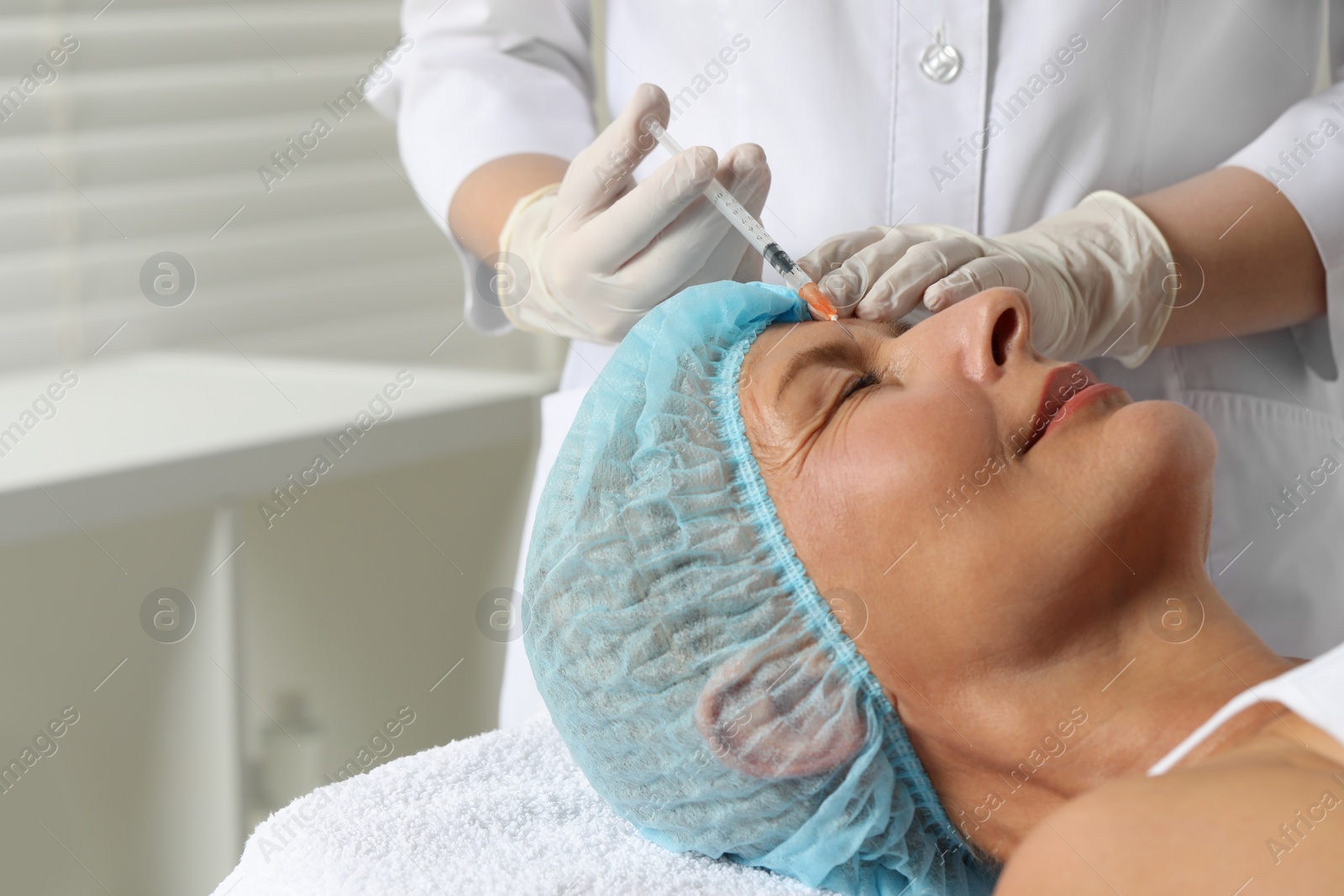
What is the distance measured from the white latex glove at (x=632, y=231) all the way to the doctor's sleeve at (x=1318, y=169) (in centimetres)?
62

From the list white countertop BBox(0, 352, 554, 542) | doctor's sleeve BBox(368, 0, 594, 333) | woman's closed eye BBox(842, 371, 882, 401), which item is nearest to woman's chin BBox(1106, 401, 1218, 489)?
woman's closed eye BBox(842, 371, 882, 401)

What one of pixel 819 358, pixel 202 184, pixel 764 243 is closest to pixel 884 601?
pixel 819 358

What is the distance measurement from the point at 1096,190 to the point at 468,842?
3.43 feet

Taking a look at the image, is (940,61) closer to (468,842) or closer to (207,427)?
(468,842)

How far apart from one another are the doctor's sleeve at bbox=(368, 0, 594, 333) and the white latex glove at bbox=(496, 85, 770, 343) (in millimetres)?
253

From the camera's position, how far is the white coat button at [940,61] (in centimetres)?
132

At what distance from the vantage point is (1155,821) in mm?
729

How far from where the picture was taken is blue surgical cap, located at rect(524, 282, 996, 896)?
0.99 m

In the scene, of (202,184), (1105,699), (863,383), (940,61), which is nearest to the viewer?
(1105,699)

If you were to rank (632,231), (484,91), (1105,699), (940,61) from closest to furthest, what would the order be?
(1105,699) < (632,231) < (940,61) < (484,91)

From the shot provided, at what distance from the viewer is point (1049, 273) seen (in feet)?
4.05

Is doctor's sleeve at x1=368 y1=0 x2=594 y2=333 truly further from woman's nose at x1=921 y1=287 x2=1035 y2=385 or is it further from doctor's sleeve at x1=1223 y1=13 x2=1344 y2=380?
doctor's sleeve at x1=1223 y1=13 x2=1344 y2=380

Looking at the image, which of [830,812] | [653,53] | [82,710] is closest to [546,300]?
[653,53]

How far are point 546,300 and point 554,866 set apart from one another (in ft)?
2.10
